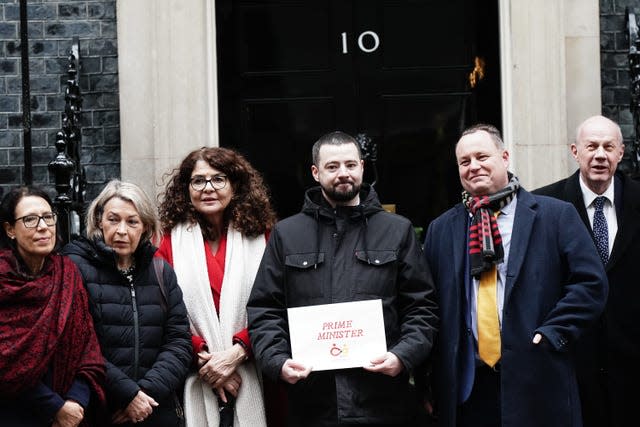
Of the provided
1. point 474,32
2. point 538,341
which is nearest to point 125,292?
point 538,341

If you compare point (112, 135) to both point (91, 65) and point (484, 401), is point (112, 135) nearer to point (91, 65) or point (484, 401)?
point (91, 65)

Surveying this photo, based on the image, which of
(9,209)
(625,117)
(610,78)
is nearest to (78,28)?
(9,209)

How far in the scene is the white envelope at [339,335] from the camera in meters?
4.57

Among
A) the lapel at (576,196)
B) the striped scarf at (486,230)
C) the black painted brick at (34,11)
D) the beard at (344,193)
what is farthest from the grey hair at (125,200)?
the black painted brick at (34,11)

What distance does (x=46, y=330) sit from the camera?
428cm

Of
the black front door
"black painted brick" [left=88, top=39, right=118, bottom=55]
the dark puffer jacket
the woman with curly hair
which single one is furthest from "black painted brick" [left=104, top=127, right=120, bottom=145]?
the dark puffer jacket

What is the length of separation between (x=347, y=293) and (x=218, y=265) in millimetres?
761

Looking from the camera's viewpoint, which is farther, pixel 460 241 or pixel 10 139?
pixel 10 139

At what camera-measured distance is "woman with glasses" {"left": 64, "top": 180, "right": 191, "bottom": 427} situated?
4.59 m

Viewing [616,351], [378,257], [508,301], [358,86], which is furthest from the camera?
[358,86]

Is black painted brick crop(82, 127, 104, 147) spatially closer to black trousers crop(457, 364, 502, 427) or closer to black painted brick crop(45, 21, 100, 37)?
black painted brick crop(45, 21, 100, 37)

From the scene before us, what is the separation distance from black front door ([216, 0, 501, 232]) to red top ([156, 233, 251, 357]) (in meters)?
2.59

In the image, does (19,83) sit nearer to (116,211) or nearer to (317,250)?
(116,211)

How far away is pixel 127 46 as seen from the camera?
710cm
